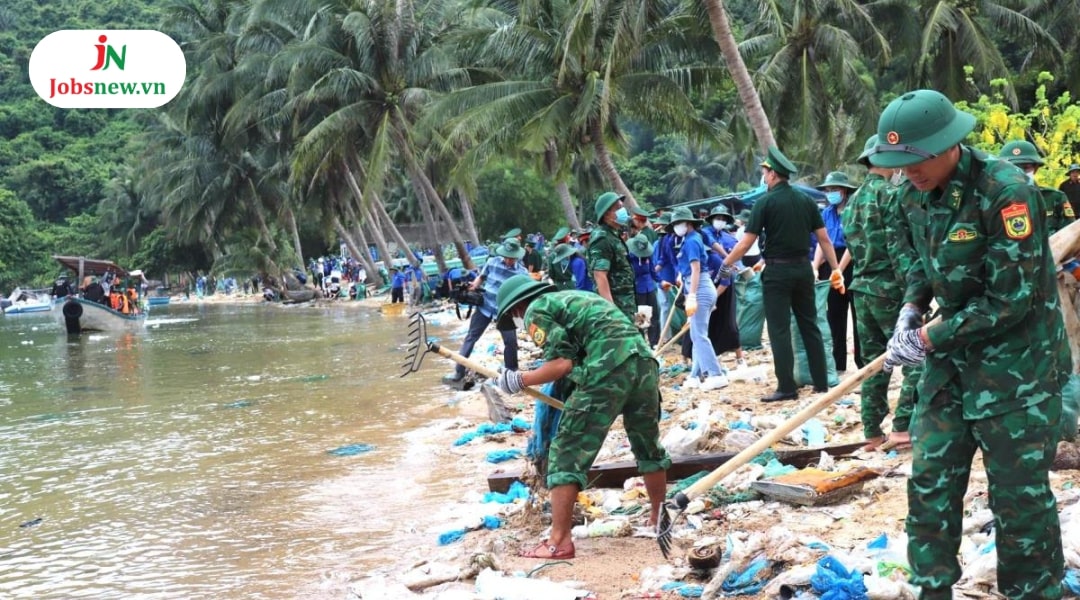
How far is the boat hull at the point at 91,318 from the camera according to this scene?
2717 centimetres

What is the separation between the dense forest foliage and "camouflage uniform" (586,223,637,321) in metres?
6.93

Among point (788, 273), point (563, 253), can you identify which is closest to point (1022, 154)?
point (788, 273)

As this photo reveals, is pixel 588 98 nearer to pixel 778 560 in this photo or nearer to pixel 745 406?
pixel 745 406

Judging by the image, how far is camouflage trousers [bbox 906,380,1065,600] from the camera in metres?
2.98

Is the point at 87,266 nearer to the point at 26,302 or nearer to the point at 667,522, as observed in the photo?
the point at 26,302

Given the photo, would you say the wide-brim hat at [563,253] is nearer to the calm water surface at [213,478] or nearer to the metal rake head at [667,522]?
the calm water surface at [213,478]

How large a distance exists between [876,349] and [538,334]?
7.61 ft

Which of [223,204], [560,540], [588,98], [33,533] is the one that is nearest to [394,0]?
[588,98]

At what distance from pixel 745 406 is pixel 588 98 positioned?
1144 centimetres

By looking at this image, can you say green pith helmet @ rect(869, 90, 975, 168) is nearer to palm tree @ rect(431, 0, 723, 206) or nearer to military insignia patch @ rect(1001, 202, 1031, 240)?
military insignia patch @ rect(1001, 202, 1031, 240)

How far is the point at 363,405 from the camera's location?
10906mm

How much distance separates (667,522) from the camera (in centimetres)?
472


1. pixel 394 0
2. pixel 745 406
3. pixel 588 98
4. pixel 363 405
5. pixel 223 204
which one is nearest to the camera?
pixel 745 406

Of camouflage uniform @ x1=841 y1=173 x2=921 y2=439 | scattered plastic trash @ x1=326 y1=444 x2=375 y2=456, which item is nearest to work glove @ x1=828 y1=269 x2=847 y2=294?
camouflage uniform @ x1=841 y1=173 x2=921 y2=439
